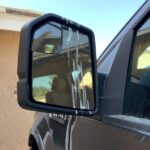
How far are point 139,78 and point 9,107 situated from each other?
571cm

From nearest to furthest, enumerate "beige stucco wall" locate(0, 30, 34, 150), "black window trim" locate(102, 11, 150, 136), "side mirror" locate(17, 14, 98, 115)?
"black window trim" locate(102, 11, 150, 136)
"side mirror" locate(17, 14, 98, 115)
"beige stucco wall" locate(0, 30, 34, 150)

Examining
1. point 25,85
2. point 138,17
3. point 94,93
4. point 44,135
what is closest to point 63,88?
point 94,93

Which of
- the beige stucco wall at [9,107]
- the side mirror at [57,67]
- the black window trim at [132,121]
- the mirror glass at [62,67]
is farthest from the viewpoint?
the beige stucco wall at [9,107]

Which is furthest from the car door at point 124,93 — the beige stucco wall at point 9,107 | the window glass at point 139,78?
the beige stucco wall at point 9,107

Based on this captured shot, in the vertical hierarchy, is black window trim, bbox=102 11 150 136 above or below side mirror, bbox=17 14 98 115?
below

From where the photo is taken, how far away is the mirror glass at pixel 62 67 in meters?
1.94

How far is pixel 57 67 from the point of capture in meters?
2.04

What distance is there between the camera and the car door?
183 centimetres

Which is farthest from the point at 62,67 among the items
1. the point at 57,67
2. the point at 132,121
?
the point at 132,121

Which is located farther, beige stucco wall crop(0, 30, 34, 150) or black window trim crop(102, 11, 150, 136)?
beige stucco wall crop(0, 30, 34, 150)

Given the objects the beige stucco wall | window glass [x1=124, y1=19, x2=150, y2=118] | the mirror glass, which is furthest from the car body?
the beige stucco wall

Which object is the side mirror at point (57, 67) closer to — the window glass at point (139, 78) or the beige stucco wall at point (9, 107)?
the window glass at point (139, 78)

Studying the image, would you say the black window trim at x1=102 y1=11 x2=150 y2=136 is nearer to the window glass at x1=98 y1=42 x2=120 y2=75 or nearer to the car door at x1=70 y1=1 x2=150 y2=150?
Result: the car door at x1=70 y1=1 x2=150 y2=150

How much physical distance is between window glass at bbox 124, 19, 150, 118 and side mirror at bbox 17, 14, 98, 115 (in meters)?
0.17
